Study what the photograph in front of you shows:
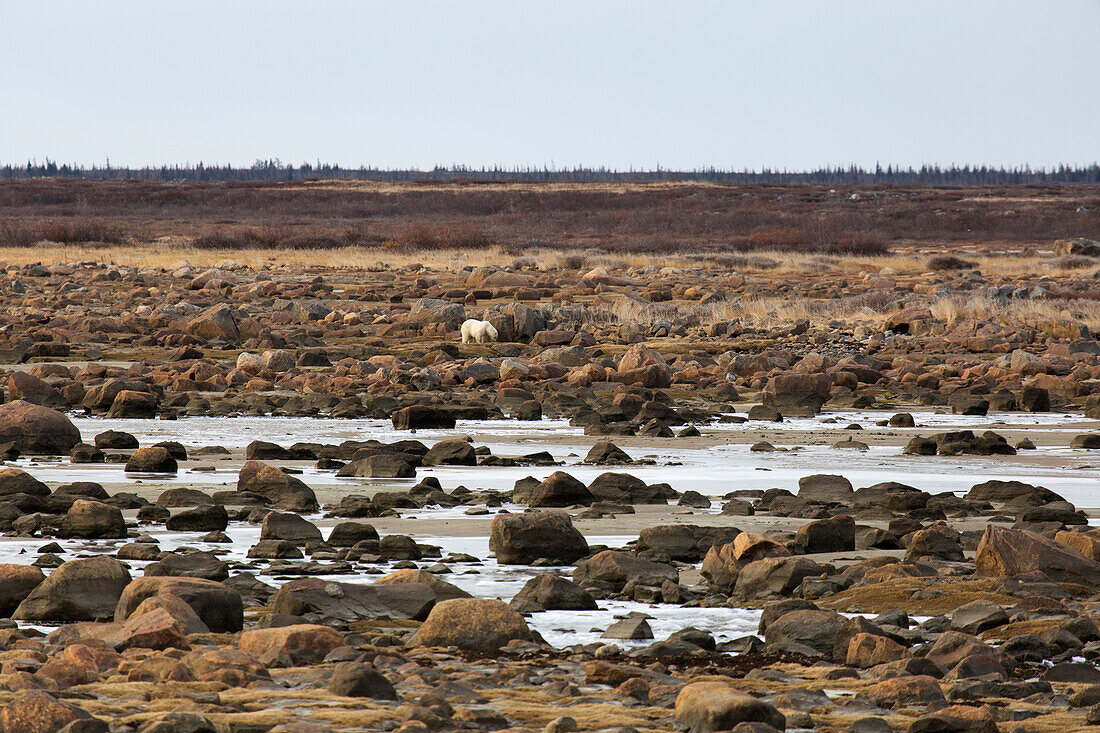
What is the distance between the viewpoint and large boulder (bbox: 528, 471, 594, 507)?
8.37 meters

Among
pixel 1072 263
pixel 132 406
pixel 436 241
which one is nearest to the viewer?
pixel 132 406

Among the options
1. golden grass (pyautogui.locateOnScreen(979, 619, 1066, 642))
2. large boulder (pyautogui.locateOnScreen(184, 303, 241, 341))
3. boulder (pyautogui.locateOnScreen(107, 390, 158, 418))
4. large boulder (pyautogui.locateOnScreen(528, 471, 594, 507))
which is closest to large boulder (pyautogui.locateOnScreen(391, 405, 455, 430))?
boulder (pyautogui.locateOnScreen(107, 390, 158, 418))

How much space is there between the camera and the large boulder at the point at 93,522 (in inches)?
277

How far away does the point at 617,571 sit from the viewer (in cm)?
623

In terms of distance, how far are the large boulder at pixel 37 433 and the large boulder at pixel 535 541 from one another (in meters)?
4.90

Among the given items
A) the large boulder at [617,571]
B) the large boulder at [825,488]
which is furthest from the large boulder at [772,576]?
the large boulder at [825,488]

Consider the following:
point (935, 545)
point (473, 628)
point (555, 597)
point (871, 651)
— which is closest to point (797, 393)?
point (935, 545)

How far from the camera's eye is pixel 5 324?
21578 mm

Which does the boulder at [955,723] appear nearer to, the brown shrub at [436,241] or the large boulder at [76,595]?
the large boulder at [76,595]

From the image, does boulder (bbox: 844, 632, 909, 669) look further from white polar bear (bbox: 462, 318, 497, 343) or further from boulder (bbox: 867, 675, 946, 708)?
white polar bear (bbox: 462, 318, 497, 343)

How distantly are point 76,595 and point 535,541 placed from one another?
227 cm

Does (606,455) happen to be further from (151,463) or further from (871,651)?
(871,651)

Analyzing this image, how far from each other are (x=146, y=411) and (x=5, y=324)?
392 inches

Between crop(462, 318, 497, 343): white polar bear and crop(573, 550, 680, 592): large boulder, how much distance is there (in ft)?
46.2
